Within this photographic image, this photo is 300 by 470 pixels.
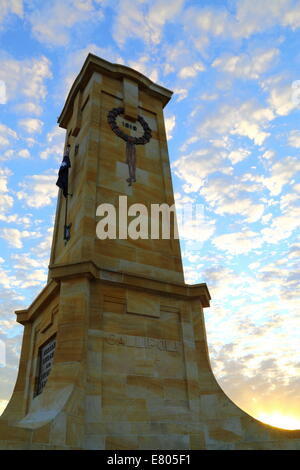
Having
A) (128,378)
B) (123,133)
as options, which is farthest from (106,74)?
(128,378)

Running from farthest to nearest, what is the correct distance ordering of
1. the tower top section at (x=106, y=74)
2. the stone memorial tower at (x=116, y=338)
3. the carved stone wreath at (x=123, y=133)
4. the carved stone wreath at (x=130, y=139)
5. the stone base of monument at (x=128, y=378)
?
the tower top section at (x=106, y=74)
the carved stone wreath at (x=123, y=133)
the carved stone wreath at (x=130, y=139)
the stone memorial tower at (x=116, y=338)
the stone base of monument at (x=128, y=378)

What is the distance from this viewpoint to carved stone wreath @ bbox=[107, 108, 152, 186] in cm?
1853

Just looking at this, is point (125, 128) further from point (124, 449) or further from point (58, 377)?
point (124, 449)

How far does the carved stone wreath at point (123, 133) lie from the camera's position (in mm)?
19438

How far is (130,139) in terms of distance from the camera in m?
19.6

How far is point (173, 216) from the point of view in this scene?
18.6 metres

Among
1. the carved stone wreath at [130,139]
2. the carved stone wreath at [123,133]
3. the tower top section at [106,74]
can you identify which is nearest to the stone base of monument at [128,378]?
the carved stone wreath at [130,139]

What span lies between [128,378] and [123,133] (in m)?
12.0

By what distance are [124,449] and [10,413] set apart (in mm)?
6294

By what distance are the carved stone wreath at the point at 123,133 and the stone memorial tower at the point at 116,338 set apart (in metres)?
0.07

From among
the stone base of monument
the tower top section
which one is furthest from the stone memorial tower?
the tower top section

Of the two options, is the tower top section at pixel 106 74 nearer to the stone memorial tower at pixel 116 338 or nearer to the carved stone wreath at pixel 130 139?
the stone memorial tower at pixel 116 338

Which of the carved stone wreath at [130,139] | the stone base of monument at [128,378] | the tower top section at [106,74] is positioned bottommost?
the stone base of monument at [128,378]
